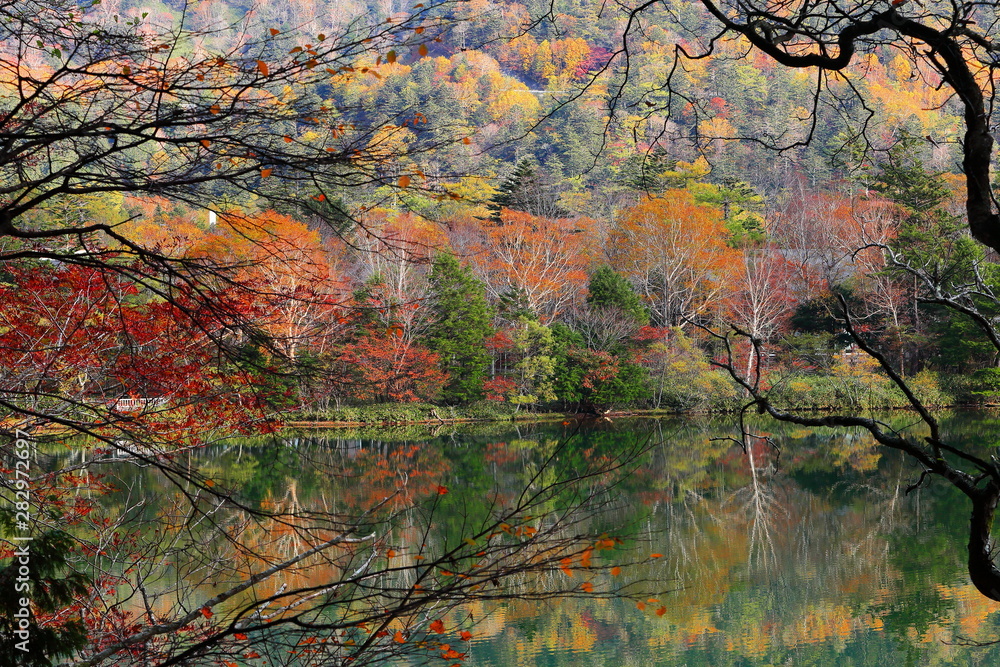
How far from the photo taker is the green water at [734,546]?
21.4 feet

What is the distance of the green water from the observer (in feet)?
21.4

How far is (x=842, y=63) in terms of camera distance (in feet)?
7.29

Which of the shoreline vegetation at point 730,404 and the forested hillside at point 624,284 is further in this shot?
the shoreline vegetation at point 730,404

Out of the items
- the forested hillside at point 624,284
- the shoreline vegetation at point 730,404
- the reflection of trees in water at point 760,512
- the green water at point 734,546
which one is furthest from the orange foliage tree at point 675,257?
the reflection of trees in water at point 760,512

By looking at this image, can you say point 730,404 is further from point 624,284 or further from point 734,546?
point 734,546

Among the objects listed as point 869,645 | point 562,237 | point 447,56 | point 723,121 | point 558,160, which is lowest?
point 869,645

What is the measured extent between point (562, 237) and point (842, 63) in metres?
20.4

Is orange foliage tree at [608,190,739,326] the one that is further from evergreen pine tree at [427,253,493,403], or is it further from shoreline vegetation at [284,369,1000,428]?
evergreen pine tree at [427,253,493,403]

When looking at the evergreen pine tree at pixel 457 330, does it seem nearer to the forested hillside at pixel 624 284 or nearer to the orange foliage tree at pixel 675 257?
the forested hillside at pixel 624 284

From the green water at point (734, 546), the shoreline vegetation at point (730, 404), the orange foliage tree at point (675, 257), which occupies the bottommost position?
the green water at point (734, 546)

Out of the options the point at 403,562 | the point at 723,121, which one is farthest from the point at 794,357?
the point at 723,121

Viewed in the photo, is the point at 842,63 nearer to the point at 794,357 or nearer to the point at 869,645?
the point at 869,645

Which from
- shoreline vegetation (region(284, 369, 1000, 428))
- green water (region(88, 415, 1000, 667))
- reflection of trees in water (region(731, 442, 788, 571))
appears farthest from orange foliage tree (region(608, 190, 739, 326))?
reflection of trees in water (region(731, 442, 788, 571))

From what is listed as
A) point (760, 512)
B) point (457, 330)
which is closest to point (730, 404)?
point (457, 330)
